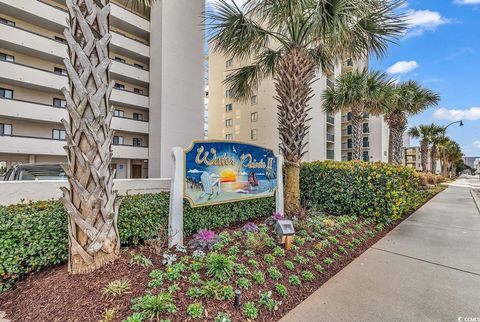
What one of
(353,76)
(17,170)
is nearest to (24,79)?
(17,170)

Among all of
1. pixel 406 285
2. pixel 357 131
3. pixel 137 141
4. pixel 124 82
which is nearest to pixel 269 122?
pixel 357 131

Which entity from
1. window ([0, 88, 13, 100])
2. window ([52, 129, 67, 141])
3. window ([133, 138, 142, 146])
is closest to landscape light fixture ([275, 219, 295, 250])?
window ([52, 129, 67, 141])

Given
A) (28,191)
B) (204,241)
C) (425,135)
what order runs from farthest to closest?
(425,135) < (28,191) < (204,241)

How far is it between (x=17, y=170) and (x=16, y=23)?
16671mm

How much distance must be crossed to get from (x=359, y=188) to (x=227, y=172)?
408 centimetres

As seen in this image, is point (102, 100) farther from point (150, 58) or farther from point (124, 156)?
point (150, 58)

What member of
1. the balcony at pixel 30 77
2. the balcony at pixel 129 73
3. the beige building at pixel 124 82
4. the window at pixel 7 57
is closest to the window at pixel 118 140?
the beige building at pixel 124 82

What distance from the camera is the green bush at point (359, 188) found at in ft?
20.4

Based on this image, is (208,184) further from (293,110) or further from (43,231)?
(293,110)

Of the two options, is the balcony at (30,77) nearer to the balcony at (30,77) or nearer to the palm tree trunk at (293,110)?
the balcony at (30,77)

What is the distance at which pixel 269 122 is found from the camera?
76.4ft

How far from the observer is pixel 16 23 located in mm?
14875

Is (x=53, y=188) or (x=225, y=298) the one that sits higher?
(x=53, y=188)

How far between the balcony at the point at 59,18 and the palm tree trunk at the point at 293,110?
14.9 metres
